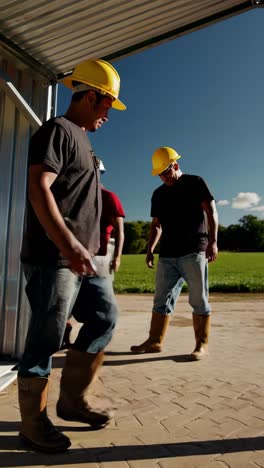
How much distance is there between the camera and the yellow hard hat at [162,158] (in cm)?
498

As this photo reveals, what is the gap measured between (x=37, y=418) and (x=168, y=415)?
1051 millimetres

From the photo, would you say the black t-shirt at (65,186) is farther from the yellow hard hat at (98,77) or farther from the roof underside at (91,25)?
the roof underside at (91,25)

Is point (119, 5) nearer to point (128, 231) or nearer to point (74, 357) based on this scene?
point (74, 357)

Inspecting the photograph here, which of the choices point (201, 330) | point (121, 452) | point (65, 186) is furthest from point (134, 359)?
point (65, 186)

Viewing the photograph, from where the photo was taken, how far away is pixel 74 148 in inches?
94.6

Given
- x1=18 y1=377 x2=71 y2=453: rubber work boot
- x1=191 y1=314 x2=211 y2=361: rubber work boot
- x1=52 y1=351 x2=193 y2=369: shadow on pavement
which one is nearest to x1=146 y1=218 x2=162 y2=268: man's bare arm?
x1=191 y1=314 x2=211 y2=361: rubber work boot

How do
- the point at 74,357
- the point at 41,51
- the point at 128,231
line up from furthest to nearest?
the point at 128,231 < the point at 41,51 < the point at 74,357

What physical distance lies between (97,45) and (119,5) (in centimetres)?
63

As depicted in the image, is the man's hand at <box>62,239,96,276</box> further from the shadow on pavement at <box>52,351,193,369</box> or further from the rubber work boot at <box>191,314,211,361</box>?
the rubber work boot at <box>191,314,211,361</box>

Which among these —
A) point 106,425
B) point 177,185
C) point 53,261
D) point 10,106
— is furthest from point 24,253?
point 177,185

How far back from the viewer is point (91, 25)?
406 centimetres

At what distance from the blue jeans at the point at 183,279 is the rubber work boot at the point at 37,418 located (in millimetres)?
2725

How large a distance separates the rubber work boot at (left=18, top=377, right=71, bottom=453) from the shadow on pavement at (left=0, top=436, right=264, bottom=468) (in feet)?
0.18

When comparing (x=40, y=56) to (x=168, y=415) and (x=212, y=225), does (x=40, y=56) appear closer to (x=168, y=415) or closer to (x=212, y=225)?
(x=212, y=225)
